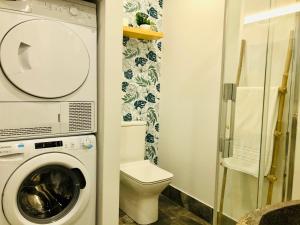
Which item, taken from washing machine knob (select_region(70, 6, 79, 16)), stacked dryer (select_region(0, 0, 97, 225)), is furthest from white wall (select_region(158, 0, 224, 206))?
washing machine knob (select_region(70, 6, 79, 16))

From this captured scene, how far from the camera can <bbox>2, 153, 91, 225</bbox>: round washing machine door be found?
1354mm

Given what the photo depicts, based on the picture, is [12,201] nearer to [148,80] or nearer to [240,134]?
[240,134]

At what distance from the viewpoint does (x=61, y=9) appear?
4.97 feet

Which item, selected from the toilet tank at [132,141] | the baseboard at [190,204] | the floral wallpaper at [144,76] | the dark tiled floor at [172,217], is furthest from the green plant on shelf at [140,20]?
the dark tiled floor at [172,217]

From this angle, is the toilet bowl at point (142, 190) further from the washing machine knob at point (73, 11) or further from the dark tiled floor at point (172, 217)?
the washing machine knob at point (73, 11)

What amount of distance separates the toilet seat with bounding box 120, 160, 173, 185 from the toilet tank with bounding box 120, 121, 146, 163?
0.07 metres

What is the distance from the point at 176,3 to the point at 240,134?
5.62 feet

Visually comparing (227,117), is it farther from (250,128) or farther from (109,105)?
(109,105)

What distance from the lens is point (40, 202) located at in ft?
5.13

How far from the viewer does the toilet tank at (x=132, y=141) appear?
2414mm

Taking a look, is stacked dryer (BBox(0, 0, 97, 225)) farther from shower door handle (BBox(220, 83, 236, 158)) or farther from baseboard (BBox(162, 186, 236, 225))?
baseboard (BBox(162, 186, 236, 225))

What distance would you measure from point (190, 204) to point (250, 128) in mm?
1202

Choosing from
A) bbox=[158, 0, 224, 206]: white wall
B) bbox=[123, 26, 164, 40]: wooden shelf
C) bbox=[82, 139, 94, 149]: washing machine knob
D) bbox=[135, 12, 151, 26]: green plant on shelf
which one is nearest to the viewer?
A: bbox=[82, 139, 94, 149]: washing machine knob

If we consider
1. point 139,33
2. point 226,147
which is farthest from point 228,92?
point 139,33
